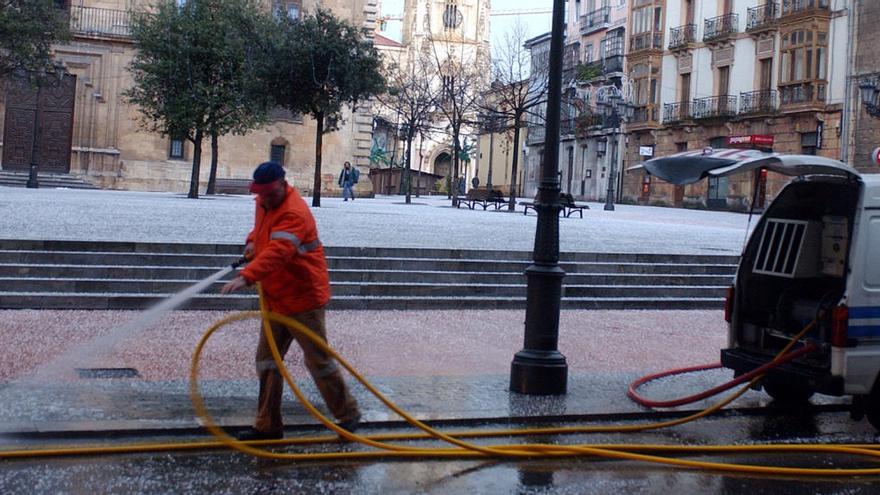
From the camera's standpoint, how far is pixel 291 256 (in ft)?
19.1

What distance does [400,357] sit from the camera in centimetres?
945

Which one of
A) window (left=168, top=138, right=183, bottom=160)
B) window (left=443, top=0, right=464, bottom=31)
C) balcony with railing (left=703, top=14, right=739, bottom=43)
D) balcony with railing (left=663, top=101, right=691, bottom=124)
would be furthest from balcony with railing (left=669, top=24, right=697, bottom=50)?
window (left=443, top=0, right=464, bottom=31)

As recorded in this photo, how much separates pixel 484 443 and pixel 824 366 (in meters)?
2.49

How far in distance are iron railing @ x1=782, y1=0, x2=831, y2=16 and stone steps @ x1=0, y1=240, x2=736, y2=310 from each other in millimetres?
31436

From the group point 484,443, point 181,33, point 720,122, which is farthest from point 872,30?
point 484,443

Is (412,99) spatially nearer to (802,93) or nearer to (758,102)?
(758,102)

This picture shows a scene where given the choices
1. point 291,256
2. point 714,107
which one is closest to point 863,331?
point 291,256

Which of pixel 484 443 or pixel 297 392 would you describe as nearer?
pixel 297 392

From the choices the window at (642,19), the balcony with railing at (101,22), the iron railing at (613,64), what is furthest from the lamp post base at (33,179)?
the iron railing at (613,64)

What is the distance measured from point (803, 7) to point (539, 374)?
40983 millimetres

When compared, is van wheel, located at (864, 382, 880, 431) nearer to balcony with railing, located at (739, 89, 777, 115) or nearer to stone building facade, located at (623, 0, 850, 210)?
stone building facade, located at (623, 0, 850, 210)

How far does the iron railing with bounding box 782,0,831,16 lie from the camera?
4316cm

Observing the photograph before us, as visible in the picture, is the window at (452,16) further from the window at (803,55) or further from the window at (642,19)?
the window at (803,55)

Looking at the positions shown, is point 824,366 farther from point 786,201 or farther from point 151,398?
point 151,398
